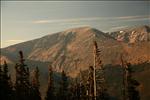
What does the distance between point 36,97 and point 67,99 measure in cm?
1840

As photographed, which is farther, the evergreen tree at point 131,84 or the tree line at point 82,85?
the evergreen tree at point 131,84

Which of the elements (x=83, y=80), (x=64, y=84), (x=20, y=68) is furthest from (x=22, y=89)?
(x=64, y=84)

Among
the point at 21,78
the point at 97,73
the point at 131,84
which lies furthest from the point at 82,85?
the point at 97,73

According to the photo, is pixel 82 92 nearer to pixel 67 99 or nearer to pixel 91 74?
pixel 67 99

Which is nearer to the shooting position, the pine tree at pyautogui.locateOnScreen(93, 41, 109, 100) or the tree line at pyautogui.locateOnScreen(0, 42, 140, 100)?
the pine tree at pyautogui.locateOnScreen(93, 41, 109, 100)

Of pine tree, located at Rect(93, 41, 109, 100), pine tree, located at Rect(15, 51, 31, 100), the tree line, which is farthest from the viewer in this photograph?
pine tree, located at Rect(15, 51, 31, 100)

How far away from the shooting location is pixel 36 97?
92125 millimetres

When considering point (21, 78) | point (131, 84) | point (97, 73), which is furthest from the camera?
point (131, 84)

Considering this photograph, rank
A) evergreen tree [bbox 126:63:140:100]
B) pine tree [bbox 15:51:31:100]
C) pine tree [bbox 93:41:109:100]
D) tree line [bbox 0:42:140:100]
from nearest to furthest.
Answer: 1. pine tree [bbox 93:41:109:100]
2. tree line [bbox 0:42:140:100]
3. pine tree [bbox 15:51:31:100]
4. evergreen tree [bbox 126:63:140:100]

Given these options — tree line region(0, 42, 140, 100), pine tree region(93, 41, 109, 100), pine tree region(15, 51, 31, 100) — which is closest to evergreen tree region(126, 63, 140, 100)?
tree line region(0, 42, 140, 100)

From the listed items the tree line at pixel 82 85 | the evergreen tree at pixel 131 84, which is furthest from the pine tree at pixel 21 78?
the evergreen tree at pixel 131 84

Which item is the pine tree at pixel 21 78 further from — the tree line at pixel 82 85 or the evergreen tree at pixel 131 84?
the evergreen tree at pixel 131 84

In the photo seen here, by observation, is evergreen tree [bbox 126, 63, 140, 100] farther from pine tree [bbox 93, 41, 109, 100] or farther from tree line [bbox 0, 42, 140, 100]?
pine tree [bbox 93, 41, 109, 100]

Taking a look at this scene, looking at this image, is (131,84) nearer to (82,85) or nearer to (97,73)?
(97,73)
